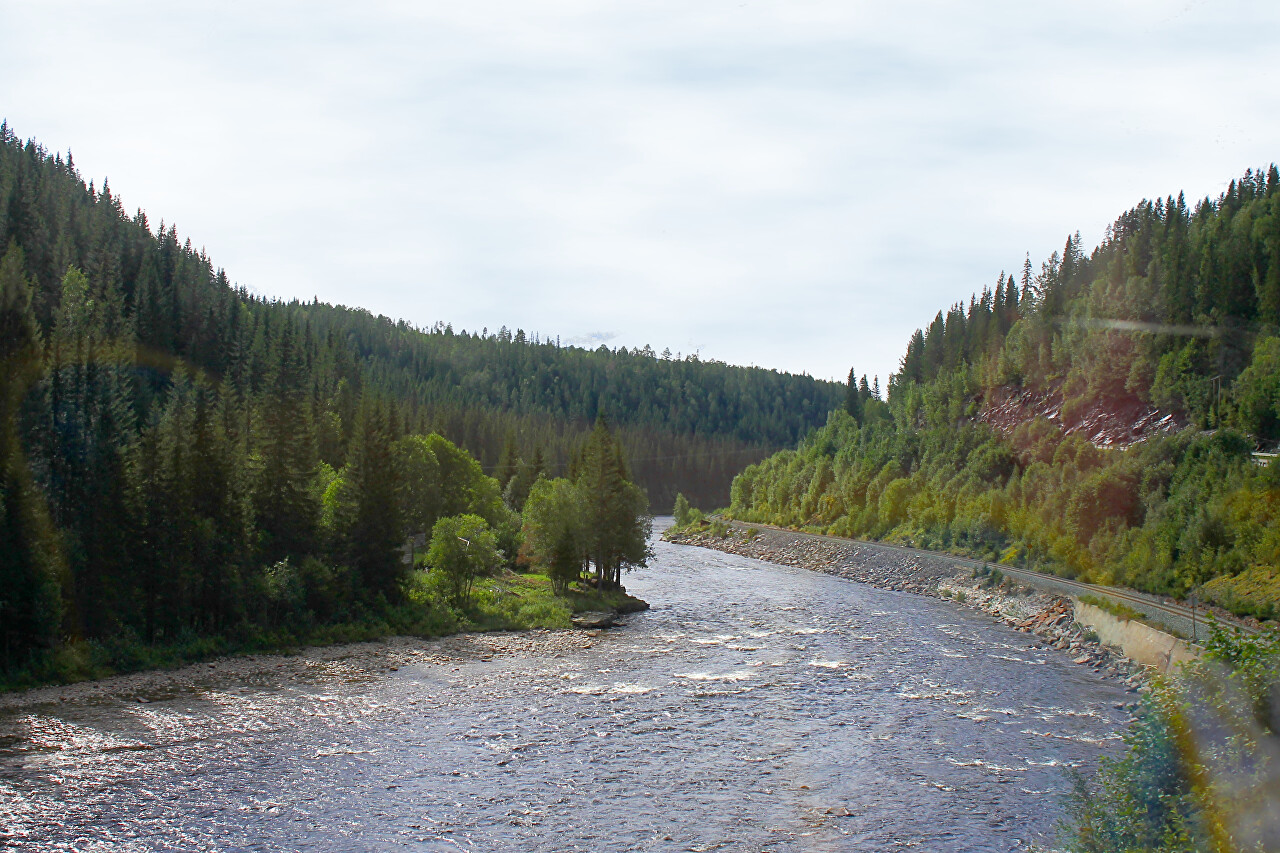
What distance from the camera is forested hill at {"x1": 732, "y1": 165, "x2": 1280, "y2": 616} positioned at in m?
62.5

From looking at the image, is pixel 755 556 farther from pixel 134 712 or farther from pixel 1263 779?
pixel 1263 779

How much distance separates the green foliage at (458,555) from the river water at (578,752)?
9.95m

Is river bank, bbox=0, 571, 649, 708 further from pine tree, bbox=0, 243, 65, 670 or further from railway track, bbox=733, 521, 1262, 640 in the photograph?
railway track, bbox=733, 521, 1262, 640

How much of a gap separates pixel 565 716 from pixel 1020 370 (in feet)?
346

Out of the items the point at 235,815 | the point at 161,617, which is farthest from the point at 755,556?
the point at 235,815

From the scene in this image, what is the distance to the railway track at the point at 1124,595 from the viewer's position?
147 ft

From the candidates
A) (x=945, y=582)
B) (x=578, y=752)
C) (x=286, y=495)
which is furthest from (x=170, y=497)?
(x=945, y=582)

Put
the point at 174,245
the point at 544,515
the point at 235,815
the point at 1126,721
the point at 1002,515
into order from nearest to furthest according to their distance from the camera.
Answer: the point at 235,815 < the point at 1126,721 < the point at 544,515 < the point at 1002,515 < the point at 174,245

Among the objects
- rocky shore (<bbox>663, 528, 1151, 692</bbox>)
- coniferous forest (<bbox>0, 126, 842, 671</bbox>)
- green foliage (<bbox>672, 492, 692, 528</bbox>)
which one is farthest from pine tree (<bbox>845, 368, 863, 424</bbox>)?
coniferous forest (<bbox>0, 126, 842, 671</bbox>)

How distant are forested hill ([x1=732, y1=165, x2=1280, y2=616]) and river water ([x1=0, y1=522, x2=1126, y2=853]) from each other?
2036 cm

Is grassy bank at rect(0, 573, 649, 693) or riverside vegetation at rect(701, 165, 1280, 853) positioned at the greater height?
riverside vegetation at rect(701, 165, 1280, 853)

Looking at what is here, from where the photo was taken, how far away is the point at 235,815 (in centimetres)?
2539

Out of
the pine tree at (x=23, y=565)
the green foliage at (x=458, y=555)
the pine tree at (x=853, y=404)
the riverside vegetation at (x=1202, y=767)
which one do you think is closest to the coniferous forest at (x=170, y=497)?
the pine tree at (x=23, y=565)

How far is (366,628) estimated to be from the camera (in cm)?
5578
